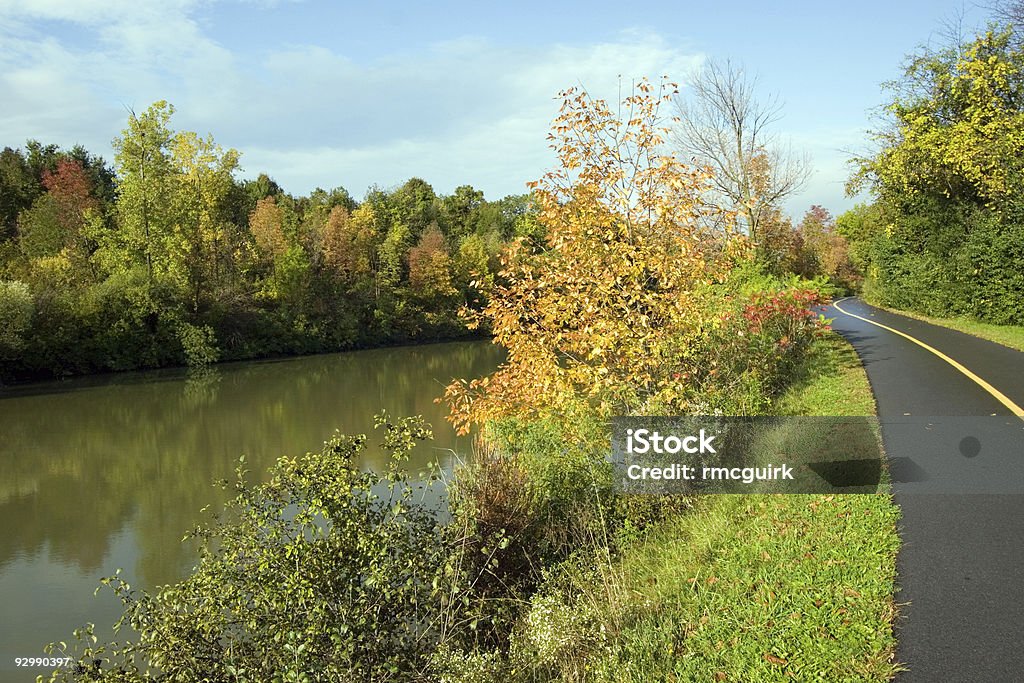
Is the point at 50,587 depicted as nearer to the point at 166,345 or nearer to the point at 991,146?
the point at 991,146

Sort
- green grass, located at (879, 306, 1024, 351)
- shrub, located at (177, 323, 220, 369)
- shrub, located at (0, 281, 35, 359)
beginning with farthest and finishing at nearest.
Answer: shrub, located at (177, 323, 220, 369)
shrub, located at (0, 281, 35, 359)
green grass, located at (879, 306, 1024, 351)

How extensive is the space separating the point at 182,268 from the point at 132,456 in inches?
954

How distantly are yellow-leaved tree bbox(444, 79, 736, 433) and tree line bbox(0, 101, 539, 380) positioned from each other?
52.6 ft

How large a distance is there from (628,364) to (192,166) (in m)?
42.9

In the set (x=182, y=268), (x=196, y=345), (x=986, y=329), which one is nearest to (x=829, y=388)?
(x=986, y=329)

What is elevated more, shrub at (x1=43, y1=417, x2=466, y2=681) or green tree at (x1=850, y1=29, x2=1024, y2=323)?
green tree at (x1=850, y1=29, x2=1024, y2=323)

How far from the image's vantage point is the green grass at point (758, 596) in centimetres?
469

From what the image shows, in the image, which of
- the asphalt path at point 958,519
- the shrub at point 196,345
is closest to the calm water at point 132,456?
the shrub at point 196,345

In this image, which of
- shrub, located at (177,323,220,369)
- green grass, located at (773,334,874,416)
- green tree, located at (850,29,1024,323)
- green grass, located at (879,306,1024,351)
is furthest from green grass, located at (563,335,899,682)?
shrub, located at (177,323,220,369)

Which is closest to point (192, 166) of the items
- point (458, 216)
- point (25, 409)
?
point (25, 409)

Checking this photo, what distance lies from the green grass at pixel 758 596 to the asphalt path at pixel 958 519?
18 centimetres

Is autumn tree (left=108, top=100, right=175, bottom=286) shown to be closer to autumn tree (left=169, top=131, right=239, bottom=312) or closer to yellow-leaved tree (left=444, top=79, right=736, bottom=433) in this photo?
autumn tree (left=169, top=131, right=239, bottom=312)

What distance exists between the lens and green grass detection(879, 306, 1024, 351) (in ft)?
58.3

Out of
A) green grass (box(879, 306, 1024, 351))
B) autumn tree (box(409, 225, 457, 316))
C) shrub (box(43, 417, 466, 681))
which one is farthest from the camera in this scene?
autumn tree (box(409, 225, 457, 316))
